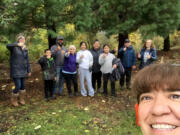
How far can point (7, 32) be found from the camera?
5.80m

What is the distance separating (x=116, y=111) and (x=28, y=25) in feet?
12.8

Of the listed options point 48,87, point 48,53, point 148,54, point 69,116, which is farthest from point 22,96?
point 148,54

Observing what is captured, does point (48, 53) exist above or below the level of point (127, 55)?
above

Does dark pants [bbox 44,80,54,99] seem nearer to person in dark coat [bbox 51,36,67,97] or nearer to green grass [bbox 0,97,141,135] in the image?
green grass [bbox 0,97,141,135]

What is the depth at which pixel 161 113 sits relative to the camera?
1.09 meters

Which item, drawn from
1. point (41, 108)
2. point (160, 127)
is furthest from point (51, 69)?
point (160, 127)

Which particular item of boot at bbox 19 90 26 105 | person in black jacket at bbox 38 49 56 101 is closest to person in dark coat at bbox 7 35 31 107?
boot at bbox 19 90 26 105

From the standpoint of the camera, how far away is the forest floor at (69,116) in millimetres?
3951

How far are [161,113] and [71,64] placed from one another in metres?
4.44

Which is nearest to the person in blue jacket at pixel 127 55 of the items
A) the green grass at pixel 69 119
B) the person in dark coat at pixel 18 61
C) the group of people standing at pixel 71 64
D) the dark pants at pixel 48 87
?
the group of people standing at pixel 71 64

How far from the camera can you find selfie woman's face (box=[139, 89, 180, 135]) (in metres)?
1.08

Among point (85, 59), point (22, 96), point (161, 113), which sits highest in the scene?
point (85, 59)

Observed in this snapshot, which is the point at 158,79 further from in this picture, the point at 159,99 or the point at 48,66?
the point at 48,66

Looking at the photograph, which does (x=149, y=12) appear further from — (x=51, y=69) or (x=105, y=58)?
(x=51, y=69)
